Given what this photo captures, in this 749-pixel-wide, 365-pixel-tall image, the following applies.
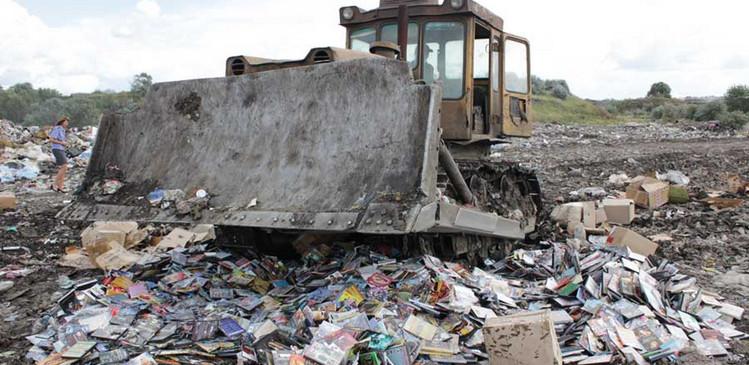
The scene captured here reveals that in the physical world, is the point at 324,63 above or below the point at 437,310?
above

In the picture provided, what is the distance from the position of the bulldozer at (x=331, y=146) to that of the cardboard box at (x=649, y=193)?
169 inches

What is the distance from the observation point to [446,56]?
6020mm

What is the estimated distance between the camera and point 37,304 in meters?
5.24

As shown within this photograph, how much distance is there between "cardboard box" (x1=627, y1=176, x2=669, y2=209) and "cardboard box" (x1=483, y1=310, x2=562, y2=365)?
665 cm

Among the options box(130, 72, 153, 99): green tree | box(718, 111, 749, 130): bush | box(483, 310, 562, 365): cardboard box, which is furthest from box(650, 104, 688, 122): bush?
box(483, 310, 562, 365): cardboard box

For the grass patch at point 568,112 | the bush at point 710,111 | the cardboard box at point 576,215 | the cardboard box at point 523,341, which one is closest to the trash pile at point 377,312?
the cardboard box at point 523,341

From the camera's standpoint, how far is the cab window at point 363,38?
20.8 ft

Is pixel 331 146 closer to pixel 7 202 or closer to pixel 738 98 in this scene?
pixel 7 202

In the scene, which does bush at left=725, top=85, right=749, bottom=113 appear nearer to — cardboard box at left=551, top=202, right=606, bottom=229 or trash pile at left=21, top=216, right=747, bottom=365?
cardboard box at left=551, top=202, right=606, bottom=229

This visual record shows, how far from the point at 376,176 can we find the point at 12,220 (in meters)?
6.70

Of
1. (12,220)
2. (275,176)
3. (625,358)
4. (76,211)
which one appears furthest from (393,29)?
(12,220)

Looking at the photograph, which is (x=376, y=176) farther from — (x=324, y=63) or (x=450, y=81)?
(x=450, y=81)

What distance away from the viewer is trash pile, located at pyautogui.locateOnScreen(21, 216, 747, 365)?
12.6 ft

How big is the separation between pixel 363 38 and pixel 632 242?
10.3 ft
